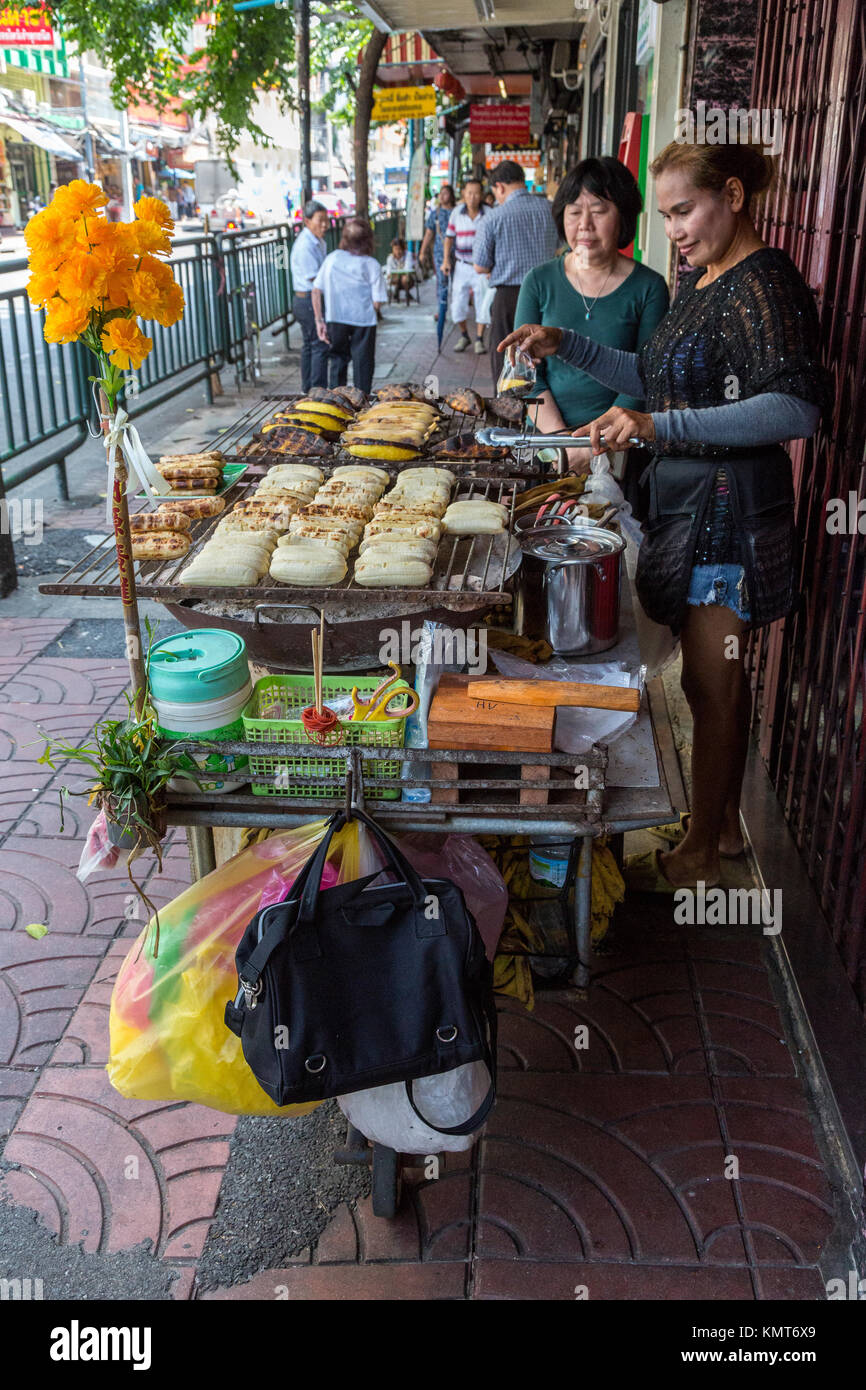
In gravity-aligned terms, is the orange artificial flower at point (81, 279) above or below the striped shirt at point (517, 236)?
below

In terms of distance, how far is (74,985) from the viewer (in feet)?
10.7

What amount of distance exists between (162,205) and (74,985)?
7.51ft

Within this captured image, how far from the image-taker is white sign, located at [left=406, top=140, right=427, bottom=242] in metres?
19.0

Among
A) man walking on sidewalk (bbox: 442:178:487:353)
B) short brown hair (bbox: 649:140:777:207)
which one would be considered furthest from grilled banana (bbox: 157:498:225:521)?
man walking on sidewalk (bbox: 442:178:487:353)

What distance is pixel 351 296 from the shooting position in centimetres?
1001

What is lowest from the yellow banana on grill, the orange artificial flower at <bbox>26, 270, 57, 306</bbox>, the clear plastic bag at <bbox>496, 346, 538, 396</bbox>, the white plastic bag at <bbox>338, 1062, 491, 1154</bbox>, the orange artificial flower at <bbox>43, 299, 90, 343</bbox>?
→ the white plastic bag at <bbox>338, 1062, 491, 1154</bbox>

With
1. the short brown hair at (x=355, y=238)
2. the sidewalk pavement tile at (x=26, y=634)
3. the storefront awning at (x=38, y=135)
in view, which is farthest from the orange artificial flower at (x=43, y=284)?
the storefront awning at (x=38, y=135)

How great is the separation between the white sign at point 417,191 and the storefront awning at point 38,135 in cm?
1926

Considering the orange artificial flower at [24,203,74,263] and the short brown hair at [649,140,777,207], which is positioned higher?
the short brown hair at [649,140,777,207]

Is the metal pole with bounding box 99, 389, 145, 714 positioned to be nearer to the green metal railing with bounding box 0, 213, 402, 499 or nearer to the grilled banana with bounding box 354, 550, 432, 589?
the green metal railing with bounding box 0, 213, 402, 499

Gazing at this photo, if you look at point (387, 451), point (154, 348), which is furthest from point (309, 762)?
point (154, 348)

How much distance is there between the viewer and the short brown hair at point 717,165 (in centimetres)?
284

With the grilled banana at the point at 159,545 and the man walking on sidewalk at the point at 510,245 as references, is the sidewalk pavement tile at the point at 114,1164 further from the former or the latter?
the man walking on sidewalk at the point at 510,245

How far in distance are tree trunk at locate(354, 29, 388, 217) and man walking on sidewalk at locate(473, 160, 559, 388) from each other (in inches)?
200
